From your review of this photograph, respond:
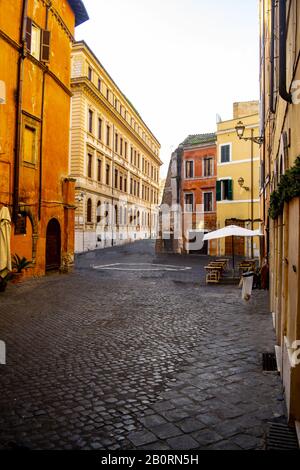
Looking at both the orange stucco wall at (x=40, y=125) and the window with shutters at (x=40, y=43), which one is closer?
the orange stucco wall at (x=40, y=125)

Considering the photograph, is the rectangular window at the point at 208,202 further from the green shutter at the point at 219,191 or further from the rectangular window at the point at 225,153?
the rectangular window at the point at 225,153

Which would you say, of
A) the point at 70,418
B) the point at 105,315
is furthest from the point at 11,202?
the point at 70,418

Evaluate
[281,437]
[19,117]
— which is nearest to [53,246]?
[19,117]

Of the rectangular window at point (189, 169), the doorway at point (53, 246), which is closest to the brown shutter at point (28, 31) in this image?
the doorway at point (53, 246)

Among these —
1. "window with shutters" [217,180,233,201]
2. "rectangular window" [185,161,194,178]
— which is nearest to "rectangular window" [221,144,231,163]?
"window with shutters" [217,180,233,201]

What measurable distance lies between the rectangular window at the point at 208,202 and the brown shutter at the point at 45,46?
19364 mm

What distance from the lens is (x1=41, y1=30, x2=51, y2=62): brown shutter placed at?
1576 centimetres

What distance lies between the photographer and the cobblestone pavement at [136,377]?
3.58m

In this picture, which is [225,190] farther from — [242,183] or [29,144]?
[29,144]

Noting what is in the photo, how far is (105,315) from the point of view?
348 inches

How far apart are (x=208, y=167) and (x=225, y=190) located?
396 centimetres

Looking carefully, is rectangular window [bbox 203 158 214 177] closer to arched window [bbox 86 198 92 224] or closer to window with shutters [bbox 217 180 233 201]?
window with shutters [bbox 217 180 233 201]

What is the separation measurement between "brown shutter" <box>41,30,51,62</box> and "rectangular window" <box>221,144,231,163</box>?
17507 mm

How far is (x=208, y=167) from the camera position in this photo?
3241cm
